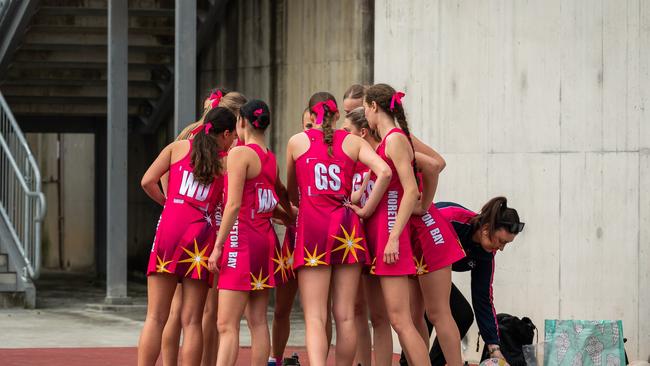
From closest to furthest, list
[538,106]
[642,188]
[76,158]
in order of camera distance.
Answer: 1. [642,188]
2. [538,106]
3. [76,158]

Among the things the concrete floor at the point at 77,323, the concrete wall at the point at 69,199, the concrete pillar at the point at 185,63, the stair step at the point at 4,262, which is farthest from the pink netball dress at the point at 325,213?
the concrete wall at the point at 69,199

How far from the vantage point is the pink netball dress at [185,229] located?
8070mm

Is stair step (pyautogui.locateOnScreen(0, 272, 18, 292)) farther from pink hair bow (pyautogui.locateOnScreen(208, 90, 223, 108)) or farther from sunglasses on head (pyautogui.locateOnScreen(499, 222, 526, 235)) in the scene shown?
sunglasses on head (pyautogui.locateOnScreen(499, 222, 526, 235))

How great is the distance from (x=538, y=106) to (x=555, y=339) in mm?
1941

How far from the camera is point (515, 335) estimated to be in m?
9.13

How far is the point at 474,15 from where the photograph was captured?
10.3m

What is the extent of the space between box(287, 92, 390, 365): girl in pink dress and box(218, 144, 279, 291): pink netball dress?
0.58ft

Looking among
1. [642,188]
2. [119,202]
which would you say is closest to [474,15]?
[642,188]

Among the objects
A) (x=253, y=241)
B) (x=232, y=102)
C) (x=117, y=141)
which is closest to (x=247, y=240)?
(x=253, y=241)

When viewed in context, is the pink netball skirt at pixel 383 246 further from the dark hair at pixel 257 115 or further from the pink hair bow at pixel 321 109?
the dark hair at pixel 257 115

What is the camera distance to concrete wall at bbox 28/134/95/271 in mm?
23203

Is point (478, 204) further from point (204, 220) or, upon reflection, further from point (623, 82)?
point (204, 220)

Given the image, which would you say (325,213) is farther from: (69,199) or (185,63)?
(69,199)

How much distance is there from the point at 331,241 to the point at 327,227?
86mm
